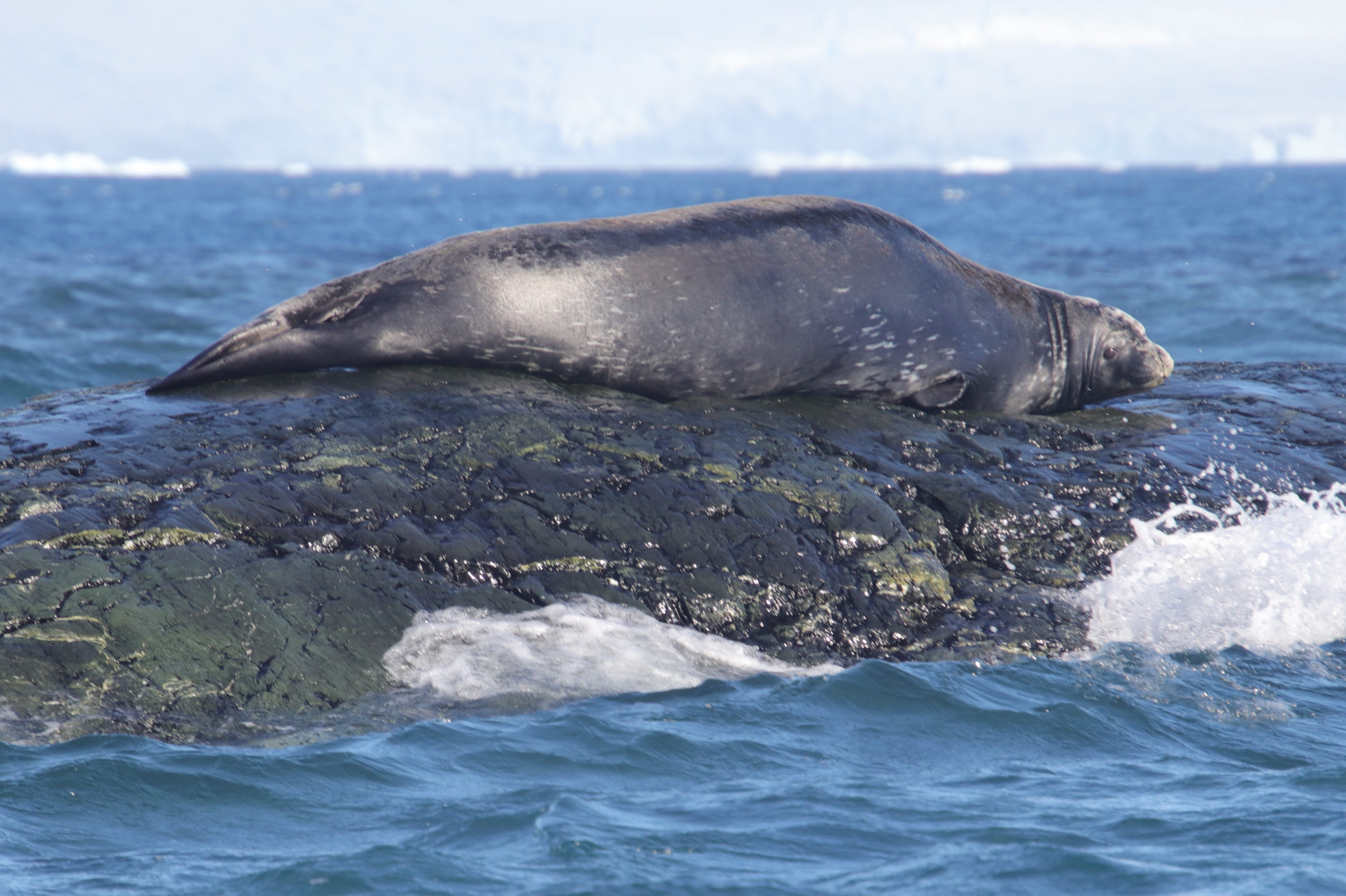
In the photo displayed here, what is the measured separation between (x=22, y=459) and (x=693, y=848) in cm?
272

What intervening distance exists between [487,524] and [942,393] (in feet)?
7.85

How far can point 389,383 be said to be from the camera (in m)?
5.04

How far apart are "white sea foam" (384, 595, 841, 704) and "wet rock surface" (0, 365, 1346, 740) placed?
0.20ft

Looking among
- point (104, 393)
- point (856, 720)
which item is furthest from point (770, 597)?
point (104, 393)

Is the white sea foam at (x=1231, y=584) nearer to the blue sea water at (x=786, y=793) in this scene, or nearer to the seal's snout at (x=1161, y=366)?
the blue sea water at (x=786, y=793)

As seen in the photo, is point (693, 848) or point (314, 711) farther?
point (314, 711)

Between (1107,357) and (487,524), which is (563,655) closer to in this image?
(487,524)

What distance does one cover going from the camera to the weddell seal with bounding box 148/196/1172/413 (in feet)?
17.0

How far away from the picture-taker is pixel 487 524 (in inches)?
168

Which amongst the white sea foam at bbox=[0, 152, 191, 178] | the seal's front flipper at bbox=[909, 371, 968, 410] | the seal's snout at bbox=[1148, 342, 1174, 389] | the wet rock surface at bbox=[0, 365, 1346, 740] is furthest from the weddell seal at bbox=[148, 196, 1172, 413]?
the white sea foam at bbox=[0, 152, 191, 178]

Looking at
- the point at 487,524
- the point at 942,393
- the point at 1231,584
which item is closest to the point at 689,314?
the point at 942,393

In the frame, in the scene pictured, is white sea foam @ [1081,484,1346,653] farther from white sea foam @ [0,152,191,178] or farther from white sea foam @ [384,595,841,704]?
white sea foam @ [0,152,191,178]

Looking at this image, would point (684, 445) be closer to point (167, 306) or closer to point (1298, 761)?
point (1298, 761)

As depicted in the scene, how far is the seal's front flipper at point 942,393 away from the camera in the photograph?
5715mm
